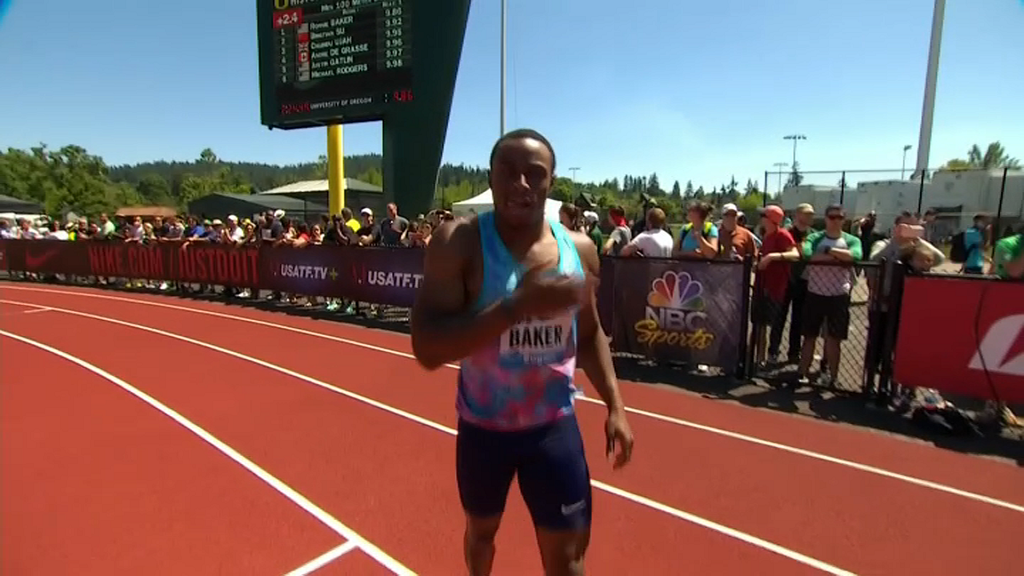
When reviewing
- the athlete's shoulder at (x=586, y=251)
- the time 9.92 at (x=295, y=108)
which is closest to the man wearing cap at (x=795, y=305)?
the athlete's shoulder at (x=586, y=251)

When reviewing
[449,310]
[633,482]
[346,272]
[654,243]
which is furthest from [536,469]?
[346,272]

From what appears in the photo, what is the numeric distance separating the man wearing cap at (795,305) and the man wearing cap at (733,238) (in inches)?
24.9

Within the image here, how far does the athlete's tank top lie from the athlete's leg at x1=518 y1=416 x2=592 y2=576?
78 millimetres

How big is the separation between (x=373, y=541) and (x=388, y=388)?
9.98ft

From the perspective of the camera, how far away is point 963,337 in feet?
17.4

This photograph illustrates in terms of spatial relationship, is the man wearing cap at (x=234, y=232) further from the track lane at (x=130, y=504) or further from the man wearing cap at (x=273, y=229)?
the track lane at (x=130, y=504)

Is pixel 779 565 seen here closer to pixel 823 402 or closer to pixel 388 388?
pixel 823 402

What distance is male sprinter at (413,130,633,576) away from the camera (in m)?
1.72

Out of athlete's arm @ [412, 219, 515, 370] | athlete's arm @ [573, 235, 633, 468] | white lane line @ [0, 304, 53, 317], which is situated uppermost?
athlete's arm @ [412, 219, 515, 370]

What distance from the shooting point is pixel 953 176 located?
2355cm

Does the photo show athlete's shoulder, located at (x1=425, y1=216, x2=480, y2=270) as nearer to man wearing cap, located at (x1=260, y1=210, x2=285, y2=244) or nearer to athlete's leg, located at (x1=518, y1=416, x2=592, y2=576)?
athlete's leg, located at (x1=518, y1=416, x2=592, y2=576)

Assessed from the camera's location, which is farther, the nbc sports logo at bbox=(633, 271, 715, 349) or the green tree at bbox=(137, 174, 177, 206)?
the green tree at bbox=(137, 174, 177, 206)

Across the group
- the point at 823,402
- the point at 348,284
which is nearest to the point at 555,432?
the point at 823,402

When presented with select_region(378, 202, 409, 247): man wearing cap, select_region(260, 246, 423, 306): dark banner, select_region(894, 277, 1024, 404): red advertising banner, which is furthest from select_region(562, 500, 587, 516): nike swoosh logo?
select_region(378, 202, 409, 247): man wearing cap
